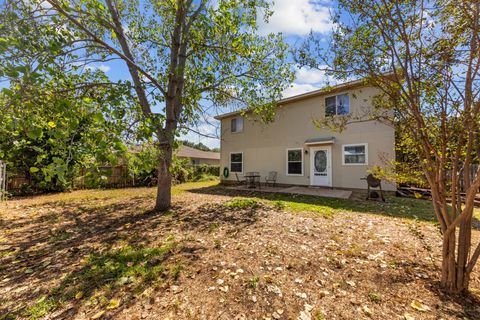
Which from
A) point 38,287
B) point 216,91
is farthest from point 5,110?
point 216,91

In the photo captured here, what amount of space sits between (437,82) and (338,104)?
905 centimetres

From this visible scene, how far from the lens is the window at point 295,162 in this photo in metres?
12.5

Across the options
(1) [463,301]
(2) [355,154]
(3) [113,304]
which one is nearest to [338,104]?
(2) [355,154]

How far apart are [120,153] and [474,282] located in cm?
444

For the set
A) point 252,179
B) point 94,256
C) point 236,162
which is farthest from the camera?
point 236,162

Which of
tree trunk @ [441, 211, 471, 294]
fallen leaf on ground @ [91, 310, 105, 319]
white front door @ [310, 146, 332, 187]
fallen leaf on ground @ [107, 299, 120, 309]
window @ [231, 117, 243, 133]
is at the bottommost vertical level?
fallen leaf on ground @ [91, 310, 105, 319]

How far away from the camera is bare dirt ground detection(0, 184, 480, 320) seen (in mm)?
2332

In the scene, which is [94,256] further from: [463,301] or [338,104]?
[338,104]

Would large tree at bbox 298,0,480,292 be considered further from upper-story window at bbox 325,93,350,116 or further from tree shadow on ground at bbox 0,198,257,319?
upper-story window at bbox 325,93,350,116

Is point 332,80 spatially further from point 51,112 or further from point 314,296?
point 51,112

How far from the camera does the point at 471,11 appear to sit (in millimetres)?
2322

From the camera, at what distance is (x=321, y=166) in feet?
38.7

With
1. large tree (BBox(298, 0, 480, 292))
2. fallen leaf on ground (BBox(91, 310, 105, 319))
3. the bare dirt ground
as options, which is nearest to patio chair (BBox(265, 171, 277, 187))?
the bare dirt ground

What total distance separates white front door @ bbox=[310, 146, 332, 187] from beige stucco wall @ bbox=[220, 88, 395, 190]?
0.69ft
